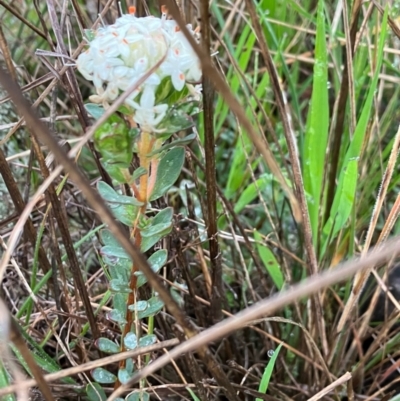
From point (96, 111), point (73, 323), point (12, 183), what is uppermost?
point (96, 111)

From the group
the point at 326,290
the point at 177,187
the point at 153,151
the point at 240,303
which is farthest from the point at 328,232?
the point at 153,151

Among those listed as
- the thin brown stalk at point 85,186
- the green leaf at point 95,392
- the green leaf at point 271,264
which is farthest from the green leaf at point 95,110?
the green leaf at point 271,264

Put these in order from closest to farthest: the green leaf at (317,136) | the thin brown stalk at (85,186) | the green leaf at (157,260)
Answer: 1. the thin brown stalk at (85,186)
2. the green leaf at (157,260)
3. the green leaf at (317,136)

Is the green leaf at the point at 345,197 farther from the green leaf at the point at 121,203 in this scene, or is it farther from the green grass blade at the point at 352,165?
the green leaf at the point at 121,203

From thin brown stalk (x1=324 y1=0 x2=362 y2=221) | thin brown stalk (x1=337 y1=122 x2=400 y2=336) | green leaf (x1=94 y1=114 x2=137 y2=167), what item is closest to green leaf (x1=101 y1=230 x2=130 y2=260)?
green leaf (x1=94 y1=114 x2=137 y2=167)

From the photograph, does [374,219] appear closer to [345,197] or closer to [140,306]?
[345,197]

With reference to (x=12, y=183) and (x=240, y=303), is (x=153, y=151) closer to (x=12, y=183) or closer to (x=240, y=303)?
(x=12, y=183)
